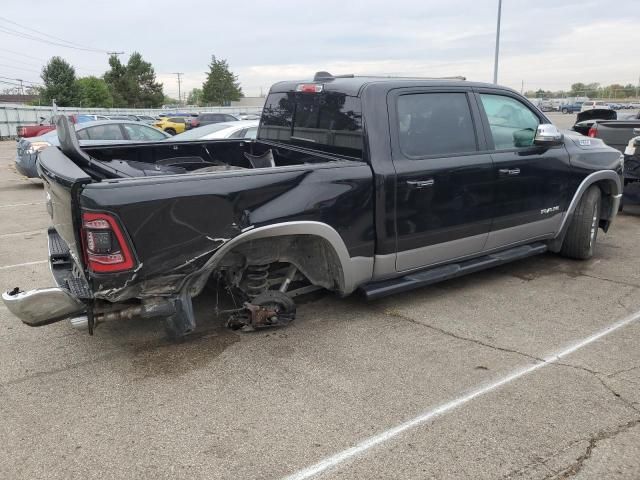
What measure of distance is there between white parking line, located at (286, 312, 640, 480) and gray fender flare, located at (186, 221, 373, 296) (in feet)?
4.23

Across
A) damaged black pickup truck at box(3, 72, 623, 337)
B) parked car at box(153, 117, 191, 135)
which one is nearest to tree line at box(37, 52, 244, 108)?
parked car at box(153, 117, 191, 135)

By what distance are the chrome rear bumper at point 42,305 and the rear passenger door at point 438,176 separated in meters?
2.39

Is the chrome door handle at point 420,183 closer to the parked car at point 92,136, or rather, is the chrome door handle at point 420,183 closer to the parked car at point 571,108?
the parked car at point 92,136

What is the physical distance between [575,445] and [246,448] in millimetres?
1702

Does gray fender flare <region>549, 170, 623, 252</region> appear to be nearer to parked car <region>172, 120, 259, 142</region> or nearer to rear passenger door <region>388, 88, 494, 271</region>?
rear passenger door <region>388, 88, 494, 271</region>

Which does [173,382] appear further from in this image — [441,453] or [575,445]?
[575,445]

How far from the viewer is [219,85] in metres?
88.0

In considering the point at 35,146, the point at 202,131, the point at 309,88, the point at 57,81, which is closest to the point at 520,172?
the point at 309,88

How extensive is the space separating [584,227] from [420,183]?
259 centimetres

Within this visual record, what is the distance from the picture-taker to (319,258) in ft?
14.0

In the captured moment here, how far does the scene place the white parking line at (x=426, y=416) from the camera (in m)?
2.65

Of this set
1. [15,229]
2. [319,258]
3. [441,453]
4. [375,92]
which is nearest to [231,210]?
[319,258]

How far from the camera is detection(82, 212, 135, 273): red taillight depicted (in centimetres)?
312

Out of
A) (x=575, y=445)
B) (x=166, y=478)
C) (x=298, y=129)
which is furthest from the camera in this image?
(x=298, y=129)
